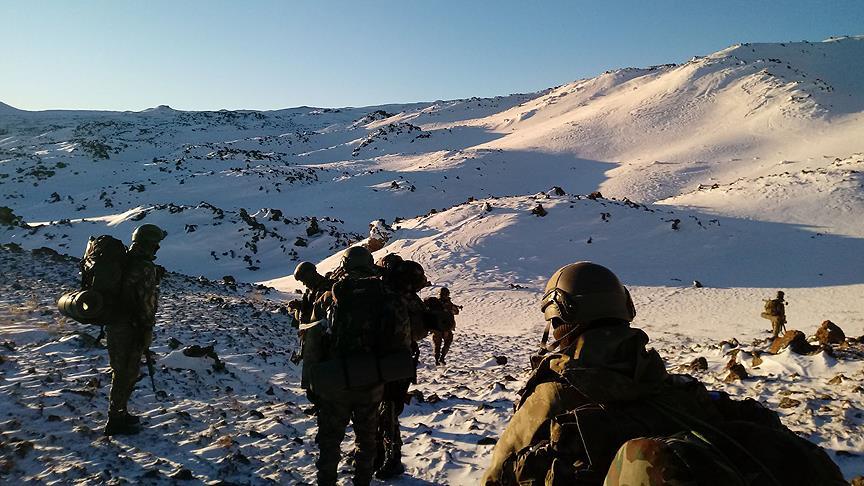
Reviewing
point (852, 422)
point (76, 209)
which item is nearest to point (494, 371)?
point (852, 422)

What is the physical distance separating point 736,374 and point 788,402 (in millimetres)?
1230

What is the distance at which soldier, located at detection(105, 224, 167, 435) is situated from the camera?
516 cm

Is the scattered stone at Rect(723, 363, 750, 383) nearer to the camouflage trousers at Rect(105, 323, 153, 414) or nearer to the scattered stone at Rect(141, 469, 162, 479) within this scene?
the scattered stone at Rect(141, 469, 162, 479)

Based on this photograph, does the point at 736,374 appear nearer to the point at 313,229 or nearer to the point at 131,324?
the point at 131,324

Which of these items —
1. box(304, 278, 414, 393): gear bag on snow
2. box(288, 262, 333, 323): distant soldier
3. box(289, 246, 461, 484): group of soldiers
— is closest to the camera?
box(304, 278, 414, 393): gear bag on snow

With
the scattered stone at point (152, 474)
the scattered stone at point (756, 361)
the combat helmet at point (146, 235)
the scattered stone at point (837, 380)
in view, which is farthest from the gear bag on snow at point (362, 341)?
the scattered stone at point (756, 361)

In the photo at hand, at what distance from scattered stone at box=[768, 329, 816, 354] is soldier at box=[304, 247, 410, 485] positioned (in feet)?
22.6

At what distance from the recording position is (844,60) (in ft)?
153

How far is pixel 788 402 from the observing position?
5699mm

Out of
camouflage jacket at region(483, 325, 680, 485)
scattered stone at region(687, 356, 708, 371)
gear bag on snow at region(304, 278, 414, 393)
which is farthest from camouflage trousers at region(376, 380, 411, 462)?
scattered stone at region(687, 356, 708, 371)

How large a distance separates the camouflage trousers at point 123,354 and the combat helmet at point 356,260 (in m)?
2.89

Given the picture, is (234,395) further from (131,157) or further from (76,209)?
(131,157)

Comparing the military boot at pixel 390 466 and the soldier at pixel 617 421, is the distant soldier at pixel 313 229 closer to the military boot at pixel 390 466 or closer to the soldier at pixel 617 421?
the military boot at pixel 390 466

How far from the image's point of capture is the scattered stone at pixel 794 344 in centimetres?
725
